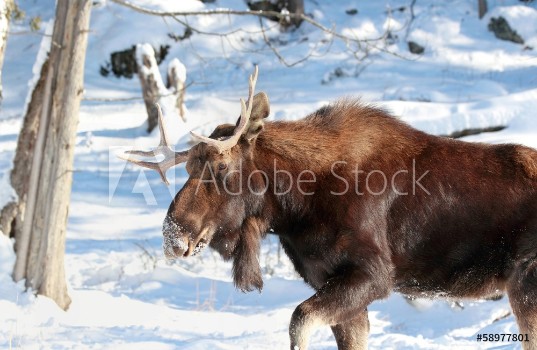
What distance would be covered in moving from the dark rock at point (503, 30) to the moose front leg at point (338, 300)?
17.8m

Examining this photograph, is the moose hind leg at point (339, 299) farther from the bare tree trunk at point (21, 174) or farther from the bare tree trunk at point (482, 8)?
the bare tree trunk at point (482, 8)

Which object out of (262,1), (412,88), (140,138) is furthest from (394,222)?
(262,1)

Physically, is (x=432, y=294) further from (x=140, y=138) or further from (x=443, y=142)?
(x=140, y=138)

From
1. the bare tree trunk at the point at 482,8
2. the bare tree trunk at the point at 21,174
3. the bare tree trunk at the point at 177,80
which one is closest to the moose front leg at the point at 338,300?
the bare tree trunk at the point at 21,174

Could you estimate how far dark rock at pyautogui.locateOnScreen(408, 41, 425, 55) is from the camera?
70.1 feet

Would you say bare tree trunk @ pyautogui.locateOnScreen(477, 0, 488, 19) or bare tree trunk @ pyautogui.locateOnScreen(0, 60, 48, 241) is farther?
bare tree trunk @ pyautogui.locateOnScreen(477, 0, 488, 19)

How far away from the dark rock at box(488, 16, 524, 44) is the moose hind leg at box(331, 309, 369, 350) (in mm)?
17375

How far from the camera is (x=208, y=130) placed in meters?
15.1

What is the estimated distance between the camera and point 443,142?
5262 millimetres

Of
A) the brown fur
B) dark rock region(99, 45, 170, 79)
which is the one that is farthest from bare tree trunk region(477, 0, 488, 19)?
the brown fur

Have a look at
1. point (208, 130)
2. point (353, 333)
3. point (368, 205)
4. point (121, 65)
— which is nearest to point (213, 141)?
point (368, 205)

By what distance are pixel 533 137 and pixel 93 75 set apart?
13.0 metres

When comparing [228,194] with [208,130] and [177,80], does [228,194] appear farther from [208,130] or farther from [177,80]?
[177,80]

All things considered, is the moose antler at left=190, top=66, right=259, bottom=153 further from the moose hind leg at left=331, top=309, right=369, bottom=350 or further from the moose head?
the moose hind leg at left=331, top=309, right=369, bottom=350
